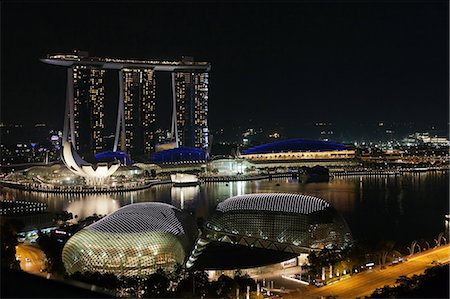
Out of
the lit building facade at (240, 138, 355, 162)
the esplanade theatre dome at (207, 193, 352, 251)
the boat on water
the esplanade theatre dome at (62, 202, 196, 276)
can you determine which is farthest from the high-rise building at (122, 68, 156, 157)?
the esplanade theatre dome at (62, 202, 196, 276)

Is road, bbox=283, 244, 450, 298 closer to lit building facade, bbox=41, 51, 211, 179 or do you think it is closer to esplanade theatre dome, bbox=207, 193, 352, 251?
esplanade theatre dome, bbox=207, 193, 352, 251

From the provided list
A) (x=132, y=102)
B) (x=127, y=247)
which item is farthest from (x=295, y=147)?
(x=127, y=247)

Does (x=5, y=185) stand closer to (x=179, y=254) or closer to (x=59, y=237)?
(x=59, y=237)

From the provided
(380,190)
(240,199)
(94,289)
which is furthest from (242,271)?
(380,190)

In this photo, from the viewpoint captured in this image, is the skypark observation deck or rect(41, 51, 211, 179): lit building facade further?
rect(41, 51, 211, 179): lit building facade

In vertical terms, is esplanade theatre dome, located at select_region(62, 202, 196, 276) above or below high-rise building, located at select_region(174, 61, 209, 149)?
below

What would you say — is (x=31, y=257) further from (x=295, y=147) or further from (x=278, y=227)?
(x=295, y=147)
